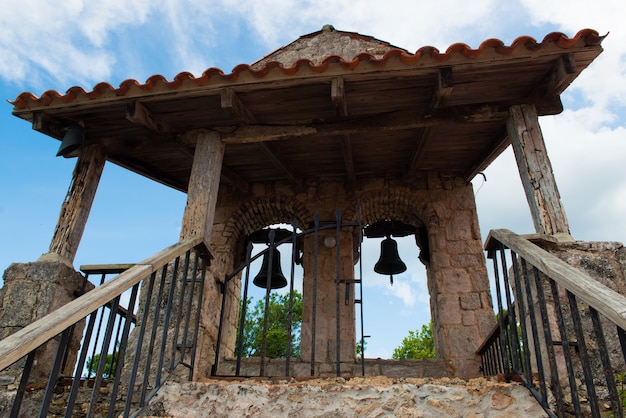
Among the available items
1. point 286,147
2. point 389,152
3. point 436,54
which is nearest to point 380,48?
point 389,152

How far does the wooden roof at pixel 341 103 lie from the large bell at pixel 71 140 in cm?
18

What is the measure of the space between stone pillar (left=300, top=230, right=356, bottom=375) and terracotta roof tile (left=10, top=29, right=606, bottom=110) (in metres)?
2.16

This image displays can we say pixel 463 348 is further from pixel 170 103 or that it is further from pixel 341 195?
pixel 170 103

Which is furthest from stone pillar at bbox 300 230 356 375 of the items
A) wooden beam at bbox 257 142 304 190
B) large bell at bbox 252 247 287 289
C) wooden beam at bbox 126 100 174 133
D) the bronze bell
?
wooden beam at bbox 126 100 174 133

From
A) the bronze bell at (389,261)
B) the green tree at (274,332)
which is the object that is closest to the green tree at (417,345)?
the green tree at (274,332)

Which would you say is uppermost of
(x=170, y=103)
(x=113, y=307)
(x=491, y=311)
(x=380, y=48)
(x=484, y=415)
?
(x=380, y=48)

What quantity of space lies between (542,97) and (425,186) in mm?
2130

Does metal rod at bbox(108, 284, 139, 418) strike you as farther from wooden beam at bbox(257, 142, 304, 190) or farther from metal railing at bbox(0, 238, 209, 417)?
wooden beam at bbox(257, 142, 304, 190)

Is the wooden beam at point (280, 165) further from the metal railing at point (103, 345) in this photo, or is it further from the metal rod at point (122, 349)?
the metal rod at point (122, 349)

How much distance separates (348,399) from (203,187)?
2.30m

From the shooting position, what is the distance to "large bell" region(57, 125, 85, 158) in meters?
4.11

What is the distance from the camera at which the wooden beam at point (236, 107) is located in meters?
3.90

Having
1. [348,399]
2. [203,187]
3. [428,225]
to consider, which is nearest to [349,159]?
[428,225]

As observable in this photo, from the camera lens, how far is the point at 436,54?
3.60m
